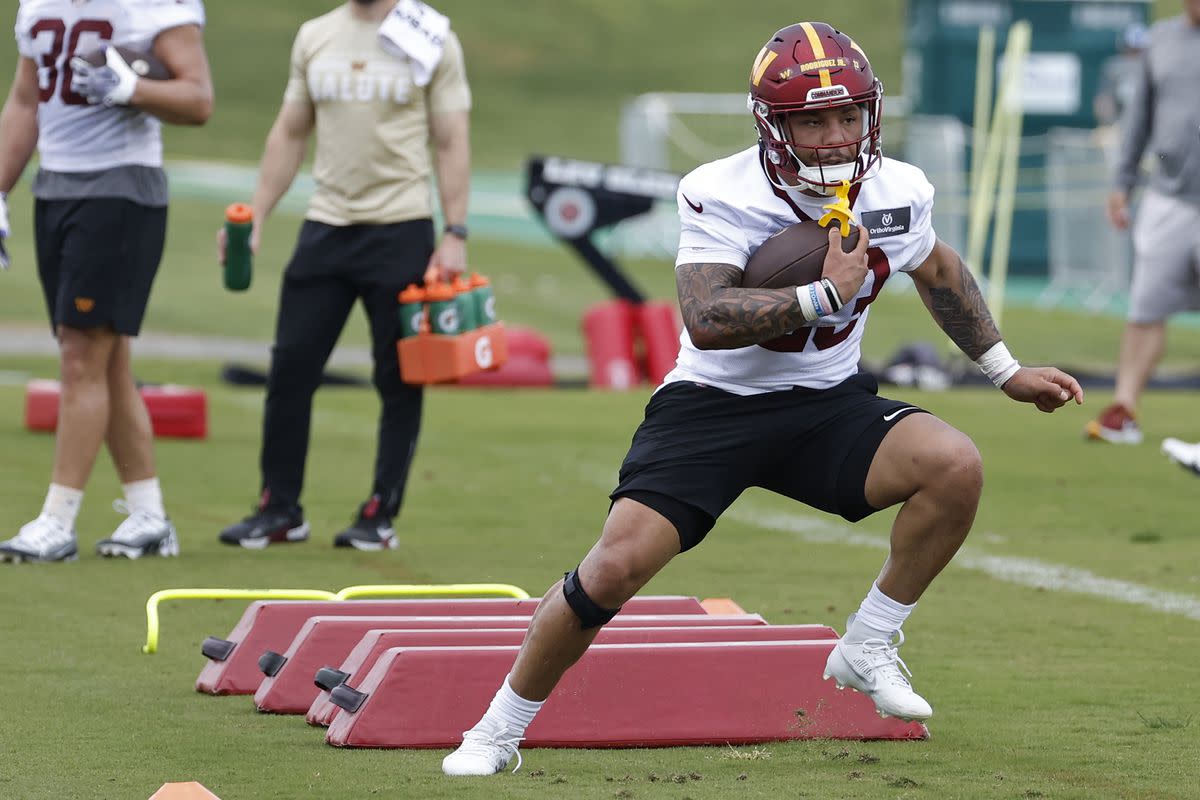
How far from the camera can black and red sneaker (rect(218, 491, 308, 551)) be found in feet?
26.0

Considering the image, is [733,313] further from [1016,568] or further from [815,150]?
[1016,568]

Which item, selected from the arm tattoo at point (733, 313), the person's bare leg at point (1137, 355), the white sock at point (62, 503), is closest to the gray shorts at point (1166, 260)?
the person's bare leg at point (1137, 355)

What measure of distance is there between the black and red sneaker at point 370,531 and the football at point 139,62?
69.2 inches

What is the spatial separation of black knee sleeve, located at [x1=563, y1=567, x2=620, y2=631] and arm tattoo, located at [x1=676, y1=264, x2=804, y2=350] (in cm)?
59

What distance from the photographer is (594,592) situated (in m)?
4.50

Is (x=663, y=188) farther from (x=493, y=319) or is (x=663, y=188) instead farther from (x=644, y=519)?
(x=644, y=519)

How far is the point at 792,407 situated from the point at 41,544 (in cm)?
343

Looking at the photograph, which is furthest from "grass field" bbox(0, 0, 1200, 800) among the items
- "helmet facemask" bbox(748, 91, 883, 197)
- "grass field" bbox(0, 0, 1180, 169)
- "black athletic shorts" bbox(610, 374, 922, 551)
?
"grass field" bbox(0, 0, 1180, 169)

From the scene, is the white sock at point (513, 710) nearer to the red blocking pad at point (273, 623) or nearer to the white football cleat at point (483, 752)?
the white football cleat at point (483, 752)

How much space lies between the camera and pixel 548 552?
7805 millimetres

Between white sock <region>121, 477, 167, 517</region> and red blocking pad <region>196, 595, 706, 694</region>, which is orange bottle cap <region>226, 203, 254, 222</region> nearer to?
white sock <region>121, 477, 167, 517</region>

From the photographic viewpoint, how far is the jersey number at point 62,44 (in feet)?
24.1

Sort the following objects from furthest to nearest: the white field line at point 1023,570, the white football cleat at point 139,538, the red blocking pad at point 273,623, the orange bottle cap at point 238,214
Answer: the orange bottle cap at point 238,214 → the white football cleat at point 139,538 → the white field line at point 1023,570 → the red blocking pad at point 273,623

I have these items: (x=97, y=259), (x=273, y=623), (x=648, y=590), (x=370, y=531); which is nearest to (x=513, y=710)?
(x=273, y=623)
